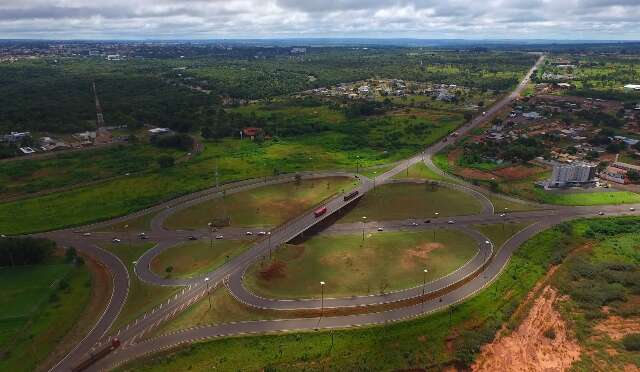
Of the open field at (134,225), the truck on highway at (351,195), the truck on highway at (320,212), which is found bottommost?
the open field at (134,225)

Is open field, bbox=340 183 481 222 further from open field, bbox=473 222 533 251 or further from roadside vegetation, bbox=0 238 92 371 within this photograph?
roadside vegetation, bbox=0 238 92 371

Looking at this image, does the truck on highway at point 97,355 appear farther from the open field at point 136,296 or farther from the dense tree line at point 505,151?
the dense tree line at point 505,151

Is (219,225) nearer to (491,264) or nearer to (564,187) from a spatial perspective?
(491,264)

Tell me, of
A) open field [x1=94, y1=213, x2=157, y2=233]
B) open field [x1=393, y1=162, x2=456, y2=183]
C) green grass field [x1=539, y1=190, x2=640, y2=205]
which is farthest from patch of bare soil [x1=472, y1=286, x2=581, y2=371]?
open field [x1=94, y1=213, x2=157, y2=233]

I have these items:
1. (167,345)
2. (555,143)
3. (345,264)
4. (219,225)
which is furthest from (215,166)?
(555,143)

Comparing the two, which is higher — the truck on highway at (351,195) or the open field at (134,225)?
the truck on highway at (351,195)

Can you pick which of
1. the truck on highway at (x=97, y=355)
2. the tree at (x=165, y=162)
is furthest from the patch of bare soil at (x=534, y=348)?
the tree at (x=165, y=162)

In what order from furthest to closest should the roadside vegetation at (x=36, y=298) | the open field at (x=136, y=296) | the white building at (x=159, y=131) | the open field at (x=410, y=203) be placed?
the white building at (x=159, y=131)
the open field at (x=410, y=203)
the open field at (x=136, y=296)
the roadside vegetation at (x=36, y=298)
